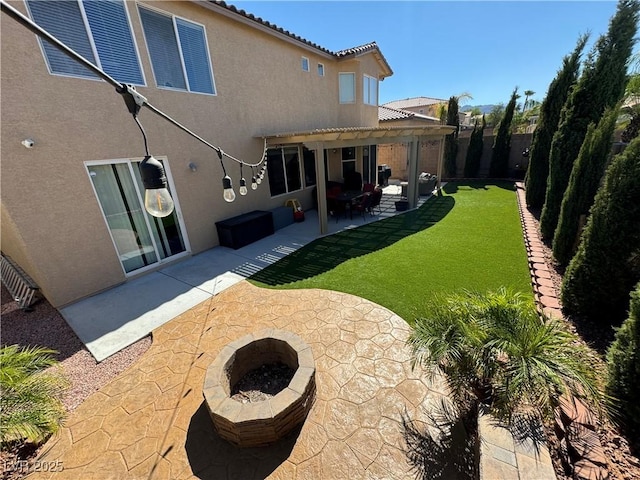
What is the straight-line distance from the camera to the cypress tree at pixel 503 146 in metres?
15.4

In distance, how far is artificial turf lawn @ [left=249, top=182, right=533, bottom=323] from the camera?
564 centimetres

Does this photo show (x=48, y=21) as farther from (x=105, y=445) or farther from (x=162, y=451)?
(x=162, y=451)

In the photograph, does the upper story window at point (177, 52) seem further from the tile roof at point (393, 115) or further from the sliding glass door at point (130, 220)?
the tile roof at point (393, 115)

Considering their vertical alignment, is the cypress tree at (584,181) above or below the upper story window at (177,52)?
below

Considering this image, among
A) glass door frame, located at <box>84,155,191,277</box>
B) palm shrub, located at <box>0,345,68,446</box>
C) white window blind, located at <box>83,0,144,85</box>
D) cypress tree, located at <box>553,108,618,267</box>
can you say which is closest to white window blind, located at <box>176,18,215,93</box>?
white window blind, located at <box>83,0,144,85</box>

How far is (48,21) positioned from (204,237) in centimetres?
569

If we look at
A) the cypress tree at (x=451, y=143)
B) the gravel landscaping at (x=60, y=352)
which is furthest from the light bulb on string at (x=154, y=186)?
the cypress tree at (x=451, y=143)

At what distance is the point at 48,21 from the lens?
5.00 metres

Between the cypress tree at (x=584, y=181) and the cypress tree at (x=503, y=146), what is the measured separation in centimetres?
1271

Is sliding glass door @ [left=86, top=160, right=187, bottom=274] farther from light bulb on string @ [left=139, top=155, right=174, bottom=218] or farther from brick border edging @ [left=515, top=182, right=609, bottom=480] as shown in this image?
brick border edging @ [left=515, top=182, right=609, bottom=480]

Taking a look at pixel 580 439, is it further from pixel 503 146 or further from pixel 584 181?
pixel 503 146

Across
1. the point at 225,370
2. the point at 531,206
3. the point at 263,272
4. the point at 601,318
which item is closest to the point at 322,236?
the point at 263,272

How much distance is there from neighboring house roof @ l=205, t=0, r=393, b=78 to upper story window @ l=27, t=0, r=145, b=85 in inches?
98.4

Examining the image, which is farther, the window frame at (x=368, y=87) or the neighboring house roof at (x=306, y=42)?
the window frame at (x=368, y=87)
